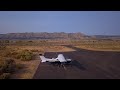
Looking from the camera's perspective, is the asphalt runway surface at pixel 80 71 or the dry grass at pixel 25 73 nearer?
the asphalt runway surface at pixel 80 71

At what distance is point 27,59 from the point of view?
19.4 m

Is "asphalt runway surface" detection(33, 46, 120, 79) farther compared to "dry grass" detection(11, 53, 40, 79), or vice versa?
"dry grass" detection(11, 53, 40, 79)

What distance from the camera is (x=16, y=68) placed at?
14.8m

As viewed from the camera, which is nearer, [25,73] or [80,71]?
[25,73]
